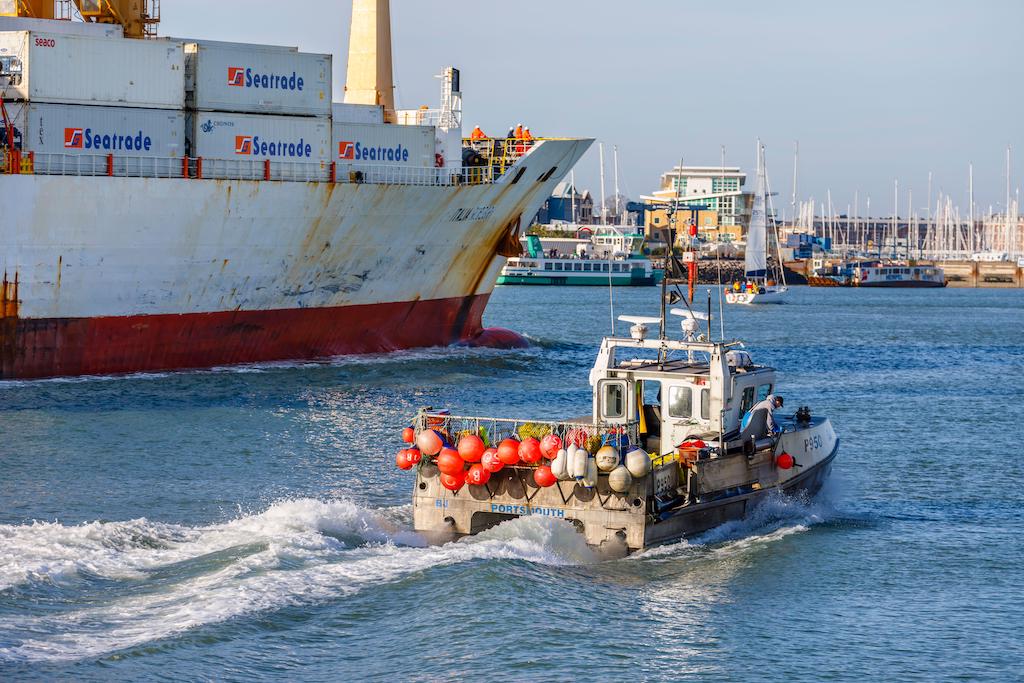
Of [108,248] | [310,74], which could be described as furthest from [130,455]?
[310,74]

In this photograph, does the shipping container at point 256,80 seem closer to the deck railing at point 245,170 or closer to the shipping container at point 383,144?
the shipping container at point 383,144

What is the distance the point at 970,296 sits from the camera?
137 metres

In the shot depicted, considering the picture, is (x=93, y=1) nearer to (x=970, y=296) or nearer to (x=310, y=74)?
(x=310, y=74)

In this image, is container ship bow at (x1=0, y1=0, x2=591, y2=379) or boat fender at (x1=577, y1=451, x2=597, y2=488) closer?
boat fender at (x1=577, y1=451, x2=597, y2=488)

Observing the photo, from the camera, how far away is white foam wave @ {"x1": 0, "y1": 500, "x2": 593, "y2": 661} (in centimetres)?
1656

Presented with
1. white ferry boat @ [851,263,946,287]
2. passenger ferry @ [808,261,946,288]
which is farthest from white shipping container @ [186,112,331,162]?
white ferry boat @ [851,263,946,287]

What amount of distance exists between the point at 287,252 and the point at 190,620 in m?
28.9

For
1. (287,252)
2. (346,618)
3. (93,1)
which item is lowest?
(346,618)

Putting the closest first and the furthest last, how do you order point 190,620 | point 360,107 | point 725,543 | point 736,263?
1. point 190,620
2. point 725,543
3. point 360,107
4. point 736,263

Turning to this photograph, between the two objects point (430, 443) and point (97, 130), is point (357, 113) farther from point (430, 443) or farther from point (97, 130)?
point (430, 443)

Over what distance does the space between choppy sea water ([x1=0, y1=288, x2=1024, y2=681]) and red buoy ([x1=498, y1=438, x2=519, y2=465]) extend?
38.4 inches

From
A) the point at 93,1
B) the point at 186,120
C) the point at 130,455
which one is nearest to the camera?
the point at 130,455

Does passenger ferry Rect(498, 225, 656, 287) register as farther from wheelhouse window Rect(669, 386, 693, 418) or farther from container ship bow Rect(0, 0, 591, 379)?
wheelhouse window Rect(669, 386, 693, 418)

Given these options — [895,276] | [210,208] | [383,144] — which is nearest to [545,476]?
[210,208]
